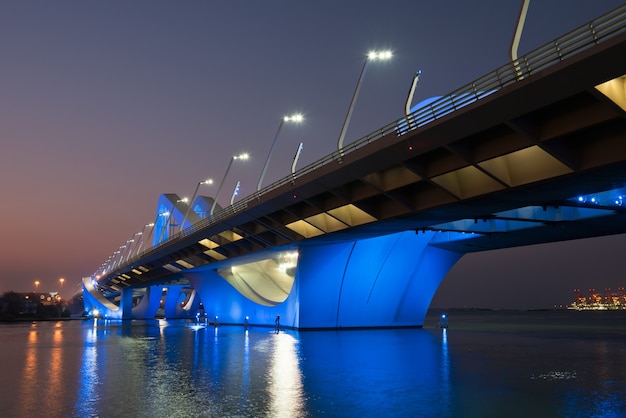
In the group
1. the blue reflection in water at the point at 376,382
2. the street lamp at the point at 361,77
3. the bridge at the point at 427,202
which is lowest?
the blue reflection in water at the point at 376,382

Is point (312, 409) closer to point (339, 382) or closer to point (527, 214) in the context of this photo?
point (339, 382)

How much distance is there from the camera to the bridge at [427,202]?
1862 cm

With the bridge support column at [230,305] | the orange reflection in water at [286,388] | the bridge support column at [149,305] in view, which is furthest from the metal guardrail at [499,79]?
the bridge support column at [149,305]

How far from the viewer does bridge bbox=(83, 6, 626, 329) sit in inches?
733

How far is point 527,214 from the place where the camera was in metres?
39.7

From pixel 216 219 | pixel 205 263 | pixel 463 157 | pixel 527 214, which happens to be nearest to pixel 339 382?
pixel 463 157

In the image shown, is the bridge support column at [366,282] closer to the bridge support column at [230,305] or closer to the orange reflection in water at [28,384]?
the bridge support column at [230,305]

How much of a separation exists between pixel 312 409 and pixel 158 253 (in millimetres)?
62349

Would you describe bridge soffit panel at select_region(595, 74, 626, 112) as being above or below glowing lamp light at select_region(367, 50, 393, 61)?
below

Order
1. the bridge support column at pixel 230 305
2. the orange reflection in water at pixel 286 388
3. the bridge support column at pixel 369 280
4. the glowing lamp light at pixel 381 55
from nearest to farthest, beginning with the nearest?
the orange reflection in water at pixel 286 388 < the glowing lamp light at pixel 381 55 < the bridge support column at pixel 369 280 < the bridge support column at pixel 230 305

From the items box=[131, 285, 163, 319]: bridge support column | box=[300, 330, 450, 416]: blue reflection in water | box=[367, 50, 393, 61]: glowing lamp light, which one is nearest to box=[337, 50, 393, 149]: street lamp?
box=[367, 50, 393, 61]: glowing lamp light

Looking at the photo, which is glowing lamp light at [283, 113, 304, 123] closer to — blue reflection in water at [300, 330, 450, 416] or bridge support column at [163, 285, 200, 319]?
blue reflection in water at [300, 330, 450, 416]

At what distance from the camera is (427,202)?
1139 inches

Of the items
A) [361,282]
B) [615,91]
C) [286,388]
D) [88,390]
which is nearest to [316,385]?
[286,388]
